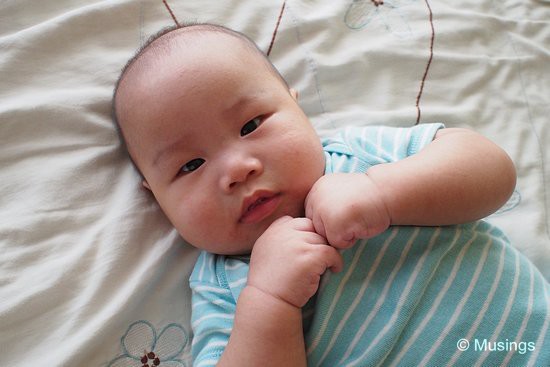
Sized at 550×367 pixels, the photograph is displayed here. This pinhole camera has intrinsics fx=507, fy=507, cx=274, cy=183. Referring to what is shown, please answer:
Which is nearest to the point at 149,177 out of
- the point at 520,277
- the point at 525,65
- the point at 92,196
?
the point at 92,196

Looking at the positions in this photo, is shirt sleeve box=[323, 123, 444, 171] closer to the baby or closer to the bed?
the baby

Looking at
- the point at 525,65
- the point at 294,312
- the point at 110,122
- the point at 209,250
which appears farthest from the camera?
the point at 525,65

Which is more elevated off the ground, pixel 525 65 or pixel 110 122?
pixel 110 122

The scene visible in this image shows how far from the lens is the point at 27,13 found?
0.99 metres

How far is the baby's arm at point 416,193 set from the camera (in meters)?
0.71

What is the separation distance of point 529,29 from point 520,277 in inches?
28.3

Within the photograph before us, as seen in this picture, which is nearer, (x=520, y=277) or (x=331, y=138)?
(x=520, y=277)

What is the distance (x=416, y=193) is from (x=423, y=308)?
17cm

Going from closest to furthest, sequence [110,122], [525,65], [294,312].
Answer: [294,312] → [110,122] → [525,65]

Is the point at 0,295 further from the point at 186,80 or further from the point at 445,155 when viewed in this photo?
the point at 445,155

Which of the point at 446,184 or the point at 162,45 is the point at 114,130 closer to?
the point at 162,45

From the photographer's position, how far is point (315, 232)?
0.75 metres

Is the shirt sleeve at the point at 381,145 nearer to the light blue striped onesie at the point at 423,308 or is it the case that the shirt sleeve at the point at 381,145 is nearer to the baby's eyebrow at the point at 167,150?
the light blue striped onesie at the point at 423,308

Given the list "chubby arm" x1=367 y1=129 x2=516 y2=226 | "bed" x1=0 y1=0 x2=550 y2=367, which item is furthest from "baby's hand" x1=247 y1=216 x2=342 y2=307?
"bed" x1=0 y1=0 x2=550 y2=367
